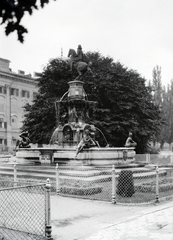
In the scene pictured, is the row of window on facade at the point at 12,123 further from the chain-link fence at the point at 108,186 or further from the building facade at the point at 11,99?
the chain-link fence at the point at 108,186

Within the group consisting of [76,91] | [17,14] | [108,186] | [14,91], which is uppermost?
[14,91]

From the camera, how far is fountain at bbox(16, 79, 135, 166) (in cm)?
1936

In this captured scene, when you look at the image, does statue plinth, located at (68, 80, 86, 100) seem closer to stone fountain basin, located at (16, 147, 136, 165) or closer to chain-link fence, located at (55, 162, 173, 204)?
stone fountain basin, located at (16, 147, 136, 165)

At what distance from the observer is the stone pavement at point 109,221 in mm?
7512

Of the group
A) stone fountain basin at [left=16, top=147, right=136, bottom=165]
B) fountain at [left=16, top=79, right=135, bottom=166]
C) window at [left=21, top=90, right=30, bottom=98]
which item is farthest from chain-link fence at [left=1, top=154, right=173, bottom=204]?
window at [left=21, top=90, right=30, bottom=98]

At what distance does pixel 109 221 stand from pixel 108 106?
29.7 meters

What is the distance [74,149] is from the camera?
19891mm

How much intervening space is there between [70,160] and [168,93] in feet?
159

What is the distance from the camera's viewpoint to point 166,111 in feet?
203

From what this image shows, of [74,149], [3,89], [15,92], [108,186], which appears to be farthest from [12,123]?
[108,186]

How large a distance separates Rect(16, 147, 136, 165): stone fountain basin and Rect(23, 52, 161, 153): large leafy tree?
1339 cm

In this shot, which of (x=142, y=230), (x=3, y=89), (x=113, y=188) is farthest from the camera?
(x=3, y=89)

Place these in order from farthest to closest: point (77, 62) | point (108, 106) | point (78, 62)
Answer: point (108, 106)
point (77, 62)
point (78, 62)

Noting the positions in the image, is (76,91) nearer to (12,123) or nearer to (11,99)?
(12,123)
